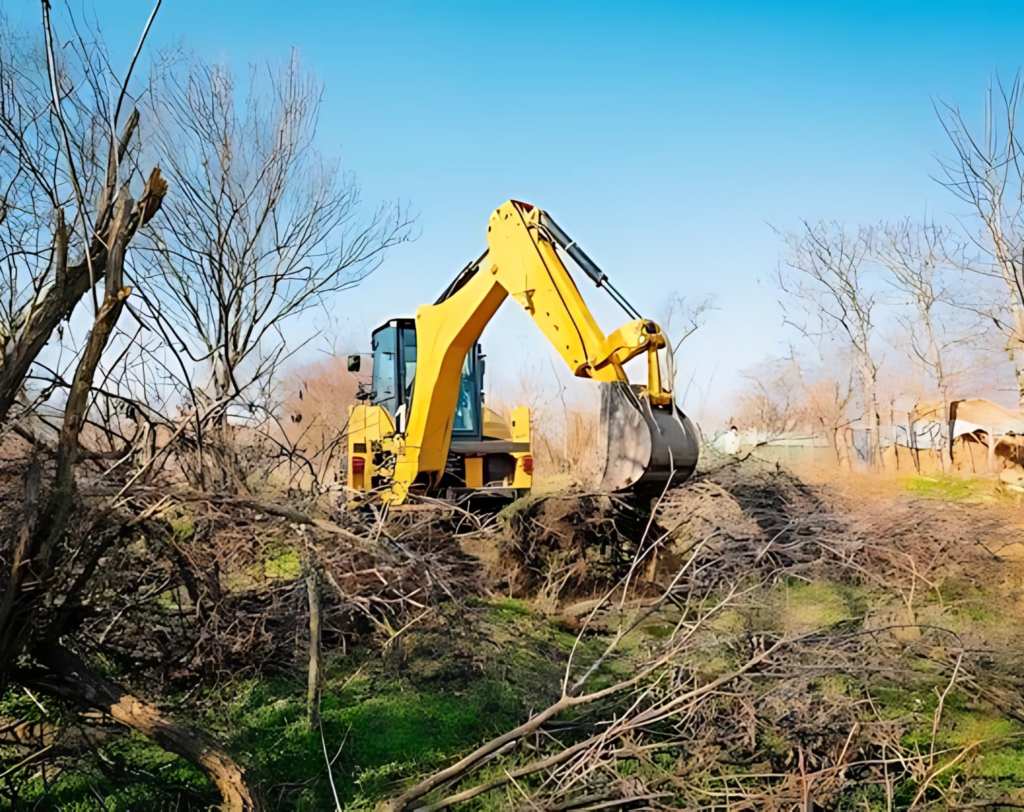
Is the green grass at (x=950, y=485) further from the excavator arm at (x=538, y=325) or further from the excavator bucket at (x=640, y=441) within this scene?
the excavator arm at (x=538, y=325)

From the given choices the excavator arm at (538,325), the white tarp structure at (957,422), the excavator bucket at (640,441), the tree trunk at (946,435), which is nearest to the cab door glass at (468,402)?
the excavator arm at (538,325)

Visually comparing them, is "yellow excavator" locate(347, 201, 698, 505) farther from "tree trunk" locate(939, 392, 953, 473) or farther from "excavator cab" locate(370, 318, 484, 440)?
"tree trunk" locate(939, 392, 953, 473)

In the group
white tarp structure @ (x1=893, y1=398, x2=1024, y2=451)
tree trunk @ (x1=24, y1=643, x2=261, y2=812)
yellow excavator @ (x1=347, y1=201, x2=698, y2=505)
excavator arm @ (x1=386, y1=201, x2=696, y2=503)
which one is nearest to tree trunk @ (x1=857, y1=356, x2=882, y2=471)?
white tarp structure @ (x1=893, y1=398, x2=1024, y2=451)

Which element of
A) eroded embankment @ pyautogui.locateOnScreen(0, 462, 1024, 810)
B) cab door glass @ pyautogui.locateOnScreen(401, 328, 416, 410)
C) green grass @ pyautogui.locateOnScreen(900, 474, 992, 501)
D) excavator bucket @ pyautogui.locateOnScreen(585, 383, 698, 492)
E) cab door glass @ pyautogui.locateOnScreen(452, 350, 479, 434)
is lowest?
eroded embankment @ pyautogui.locateOnScreen(0, 462, 1024, 810)

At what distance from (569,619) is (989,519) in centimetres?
363

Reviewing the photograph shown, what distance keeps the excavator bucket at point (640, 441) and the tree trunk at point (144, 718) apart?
13.2ft

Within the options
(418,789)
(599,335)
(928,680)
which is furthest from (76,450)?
(928,680)

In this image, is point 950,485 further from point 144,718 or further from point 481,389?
point 144,718

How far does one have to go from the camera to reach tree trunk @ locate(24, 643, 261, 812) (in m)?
3.23

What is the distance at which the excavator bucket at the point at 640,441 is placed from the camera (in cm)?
664

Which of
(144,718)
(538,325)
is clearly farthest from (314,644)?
(538,325)

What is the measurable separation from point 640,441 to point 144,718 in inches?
165

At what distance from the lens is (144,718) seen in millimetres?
3479

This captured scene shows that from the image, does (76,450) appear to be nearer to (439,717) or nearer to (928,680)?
(439,717)
